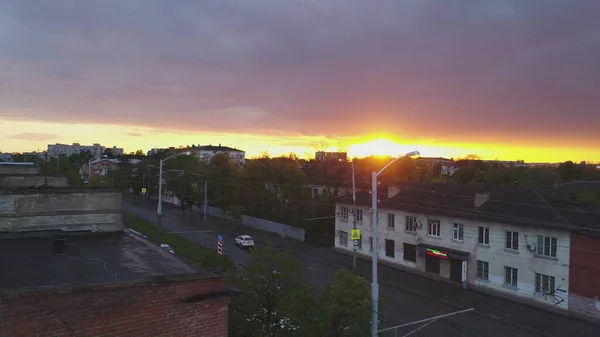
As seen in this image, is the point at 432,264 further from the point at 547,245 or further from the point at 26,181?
the point at 26,181

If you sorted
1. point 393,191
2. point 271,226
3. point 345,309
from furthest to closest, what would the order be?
point 271,226, point 393,191, point 345,309

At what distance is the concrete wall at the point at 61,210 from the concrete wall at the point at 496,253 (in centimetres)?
2544

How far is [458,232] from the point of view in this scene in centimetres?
3316

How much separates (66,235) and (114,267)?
11.0 ft

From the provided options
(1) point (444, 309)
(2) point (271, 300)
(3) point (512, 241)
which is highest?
(2) point (271, 300)

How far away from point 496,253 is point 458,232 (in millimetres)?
3431

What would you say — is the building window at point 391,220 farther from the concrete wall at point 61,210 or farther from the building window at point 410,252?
the concrete wall at point 61,210

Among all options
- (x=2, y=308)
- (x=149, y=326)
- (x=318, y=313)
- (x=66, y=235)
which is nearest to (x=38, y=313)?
(x=2, y=308)

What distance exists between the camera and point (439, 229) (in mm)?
34719

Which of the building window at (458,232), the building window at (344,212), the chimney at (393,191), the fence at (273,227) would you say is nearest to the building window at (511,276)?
the building window at (458,232)

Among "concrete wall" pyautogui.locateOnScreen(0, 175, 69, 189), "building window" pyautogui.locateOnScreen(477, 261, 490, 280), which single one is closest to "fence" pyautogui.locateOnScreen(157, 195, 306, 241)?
"building window" pyautogui.locateOnScreen(477, 261, 490, 280)

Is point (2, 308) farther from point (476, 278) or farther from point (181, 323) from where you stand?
point (476, 278)

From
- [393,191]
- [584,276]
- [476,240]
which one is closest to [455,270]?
[476,240]

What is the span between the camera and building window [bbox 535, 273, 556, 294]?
88.6 ft
